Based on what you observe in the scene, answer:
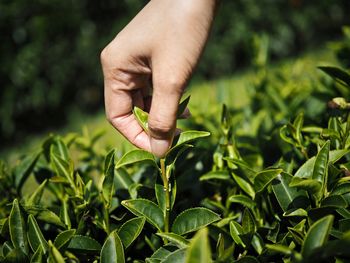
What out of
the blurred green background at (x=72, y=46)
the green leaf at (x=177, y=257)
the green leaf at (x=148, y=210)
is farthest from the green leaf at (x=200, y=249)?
the blurred green background at (x=72, y=46)

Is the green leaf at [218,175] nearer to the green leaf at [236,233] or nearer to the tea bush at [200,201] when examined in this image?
the tea bush at [200,201]

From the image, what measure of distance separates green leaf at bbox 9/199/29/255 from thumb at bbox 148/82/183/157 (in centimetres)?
57

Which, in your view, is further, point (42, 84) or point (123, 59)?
point (42, 84)

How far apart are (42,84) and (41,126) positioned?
0.78 metres

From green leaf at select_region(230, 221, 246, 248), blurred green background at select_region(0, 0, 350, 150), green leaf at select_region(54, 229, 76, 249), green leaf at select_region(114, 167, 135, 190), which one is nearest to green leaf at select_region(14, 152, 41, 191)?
green leaf at select_region(114, 167, 135, 190)

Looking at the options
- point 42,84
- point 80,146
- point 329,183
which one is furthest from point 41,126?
point 329,183

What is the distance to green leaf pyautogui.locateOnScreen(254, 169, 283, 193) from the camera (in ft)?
4.90

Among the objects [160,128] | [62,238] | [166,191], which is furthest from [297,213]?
[62,238]

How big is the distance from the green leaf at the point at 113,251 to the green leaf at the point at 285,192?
617mm

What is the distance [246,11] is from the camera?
7812 millimetres

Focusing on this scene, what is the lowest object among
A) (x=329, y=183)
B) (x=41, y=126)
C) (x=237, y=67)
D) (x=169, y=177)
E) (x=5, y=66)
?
(x=237, y=67)

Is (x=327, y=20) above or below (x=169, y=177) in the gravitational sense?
below

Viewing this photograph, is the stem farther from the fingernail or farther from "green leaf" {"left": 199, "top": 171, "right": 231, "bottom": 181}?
"green leaf" {"left": 199, "top": 171, "right": 231, "bottom": 181}

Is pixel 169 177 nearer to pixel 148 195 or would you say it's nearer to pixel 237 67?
pixel 148 195
